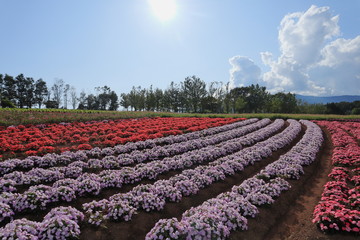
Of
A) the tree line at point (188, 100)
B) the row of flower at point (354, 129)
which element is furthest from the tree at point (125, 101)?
the row of flower at point (354, 129)

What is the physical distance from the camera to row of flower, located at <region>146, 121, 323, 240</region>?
5.86 m

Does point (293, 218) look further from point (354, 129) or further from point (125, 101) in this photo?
point (125, 101)

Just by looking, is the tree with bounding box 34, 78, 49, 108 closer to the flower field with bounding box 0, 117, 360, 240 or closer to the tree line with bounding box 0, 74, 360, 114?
the tree line with bounding box 0, 74, 360, 114

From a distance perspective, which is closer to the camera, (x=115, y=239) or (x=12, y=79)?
(x=115, y=239)

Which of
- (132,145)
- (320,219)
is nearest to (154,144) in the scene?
(132,145)

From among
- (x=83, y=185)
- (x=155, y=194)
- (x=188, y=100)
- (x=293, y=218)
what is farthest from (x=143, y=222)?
(x=188, y=100)

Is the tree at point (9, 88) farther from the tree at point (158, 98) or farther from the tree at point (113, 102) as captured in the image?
the tree at point (158, 98)

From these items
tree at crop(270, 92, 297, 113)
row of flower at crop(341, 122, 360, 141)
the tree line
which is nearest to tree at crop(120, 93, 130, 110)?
the tree line

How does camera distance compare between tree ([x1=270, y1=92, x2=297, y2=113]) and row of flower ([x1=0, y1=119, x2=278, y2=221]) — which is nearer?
row of flower ([x1=0, y1=119, x2=278, y2=221])

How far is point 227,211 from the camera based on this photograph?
22.8 feet

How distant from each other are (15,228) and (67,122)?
2321cm

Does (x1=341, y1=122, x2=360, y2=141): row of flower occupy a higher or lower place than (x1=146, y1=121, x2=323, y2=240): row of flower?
higher

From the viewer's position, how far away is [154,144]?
17.4 m

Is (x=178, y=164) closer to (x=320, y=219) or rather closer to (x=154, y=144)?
(x=154, y=144)
